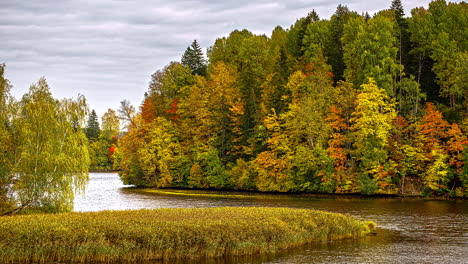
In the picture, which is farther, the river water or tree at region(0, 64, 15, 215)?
tree at region(0, 64, 15, 215)

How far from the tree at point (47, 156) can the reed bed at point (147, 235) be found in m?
4.49

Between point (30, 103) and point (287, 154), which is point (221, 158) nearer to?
point (287, 154)

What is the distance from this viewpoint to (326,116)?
74.9m

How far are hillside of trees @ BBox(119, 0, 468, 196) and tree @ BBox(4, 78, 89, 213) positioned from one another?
40.6 m

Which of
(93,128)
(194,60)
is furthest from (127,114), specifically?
(93,128)

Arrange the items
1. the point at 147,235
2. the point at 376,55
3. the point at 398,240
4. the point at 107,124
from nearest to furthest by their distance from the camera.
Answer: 1. the point at 147,235
2. the point at 398,240
3. the point at 376,55
4. the point at 107,124

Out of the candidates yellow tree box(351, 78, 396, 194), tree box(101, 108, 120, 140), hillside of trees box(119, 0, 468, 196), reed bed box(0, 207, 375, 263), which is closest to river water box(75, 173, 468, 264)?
reed bed box(0, 207, 375, 263)

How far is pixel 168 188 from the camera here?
93812 mm

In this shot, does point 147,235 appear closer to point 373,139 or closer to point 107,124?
point 373,139

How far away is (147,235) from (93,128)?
16124 cm

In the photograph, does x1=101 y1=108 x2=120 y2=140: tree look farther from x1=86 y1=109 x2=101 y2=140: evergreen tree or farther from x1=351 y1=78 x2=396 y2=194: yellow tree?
x1=351 y1=78 x2=396 y2=194: yellow tree

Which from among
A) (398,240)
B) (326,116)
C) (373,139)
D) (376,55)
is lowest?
(398,240)

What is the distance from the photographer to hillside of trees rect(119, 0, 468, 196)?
68.1 meters

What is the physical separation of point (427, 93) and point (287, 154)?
2397cm
